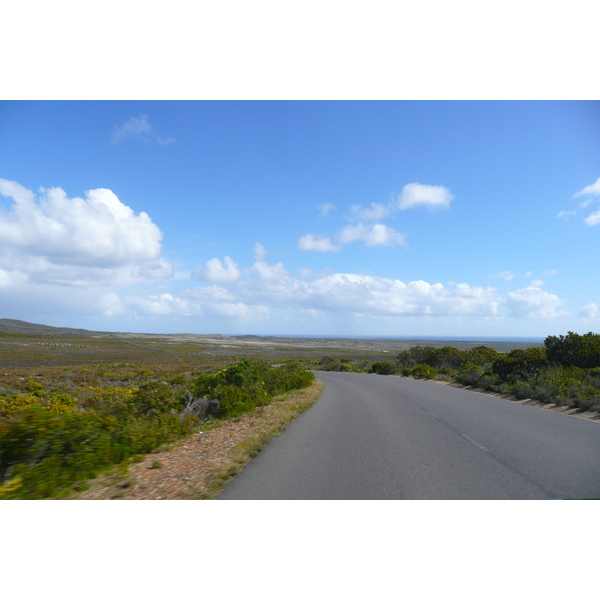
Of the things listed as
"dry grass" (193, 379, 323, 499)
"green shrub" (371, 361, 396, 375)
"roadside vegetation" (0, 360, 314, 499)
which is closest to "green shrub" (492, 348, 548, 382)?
"dry grass" (193, 379, 323, 499)

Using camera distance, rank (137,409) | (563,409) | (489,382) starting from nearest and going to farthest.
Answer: (137,409) → (563,409) → (489,382)

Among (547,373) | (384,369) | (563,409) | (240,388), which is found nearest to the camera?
(563,409)

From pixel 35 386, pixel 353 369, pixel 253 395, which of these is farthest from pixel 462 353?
pixel 35 386

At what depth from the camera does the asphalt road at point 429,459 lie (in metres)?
5.11

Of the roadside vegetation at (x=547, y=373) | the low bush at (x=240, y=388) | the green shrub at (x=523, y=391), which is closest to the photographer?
the low bush at (x=240, y=388)

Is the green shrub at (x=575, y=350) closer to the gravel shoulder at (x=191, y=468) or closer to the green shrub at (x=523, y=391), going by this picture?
the green shrub at (x=523, y=391)

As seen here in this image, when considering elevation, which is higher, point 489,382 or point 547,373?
point 547,373

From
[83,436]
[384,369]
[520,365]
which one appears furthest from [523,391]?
[384,369]

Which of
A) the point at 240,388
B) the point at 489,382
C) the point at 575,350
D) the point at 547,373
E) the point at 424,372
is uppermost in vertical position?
the point at 575,350

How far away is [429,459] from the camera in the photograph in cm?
657

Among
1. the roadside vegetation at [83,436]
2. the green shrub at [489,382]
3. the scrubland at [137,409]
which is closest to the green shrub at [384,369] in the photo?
the scrubland at [137,409]

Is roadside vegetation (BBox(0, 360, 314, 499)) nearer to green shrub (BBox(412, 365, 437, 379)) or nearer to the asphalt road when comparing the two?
the asphalt road

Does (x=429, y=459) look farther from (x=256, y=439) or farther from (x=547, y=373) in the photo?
(x=547, y=373)

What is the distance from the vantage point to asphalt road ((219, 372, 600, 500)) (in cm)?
511
